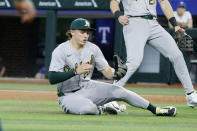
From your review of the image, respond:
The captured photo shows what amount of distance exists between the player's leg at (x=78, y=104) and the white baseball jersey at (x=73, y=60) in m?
0.12

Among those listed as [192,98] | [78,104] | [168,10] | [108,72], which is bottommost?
[192,98]

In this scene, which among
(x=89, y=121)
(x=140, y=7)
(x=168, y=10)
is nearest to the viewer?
(x=89, y=121)

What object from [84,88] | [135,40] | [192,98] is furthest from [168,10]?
[84,88]

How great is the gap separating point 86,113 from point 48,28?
28.4 feet

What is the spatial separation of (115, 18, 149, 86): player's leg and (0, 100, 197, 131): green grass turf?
0.61 meters

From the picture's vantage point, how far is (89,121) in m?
6.60

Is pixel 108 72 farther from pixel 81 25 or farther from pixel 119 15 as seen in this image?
pixel 119 15

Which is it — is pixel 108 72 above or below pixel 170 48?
below

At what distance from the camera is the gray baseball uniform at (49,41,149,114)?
7.20 meters

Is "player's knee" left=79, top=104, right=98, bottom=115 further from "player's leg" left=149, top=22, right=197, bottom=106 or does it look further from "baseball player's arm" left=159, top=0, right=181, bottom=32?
"baseball player's arm" left=159, top=0, right=181, bottom=32

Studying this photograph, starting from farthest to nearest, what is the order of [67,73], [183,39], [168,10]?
[183,39] < [168,10] < [67,73]

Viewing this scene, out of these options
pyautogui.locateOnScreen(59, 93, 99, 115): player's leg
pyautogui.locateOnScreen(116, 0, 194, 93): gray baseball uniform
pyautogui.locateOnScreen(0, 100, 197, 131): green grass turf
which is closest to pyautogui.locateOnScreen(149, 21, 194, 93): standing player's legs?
pyautogui.locateOnScreen(116, 0, 194, 93): gray baseball uniform

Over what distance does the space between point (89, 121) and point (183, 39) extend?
8.62 ft

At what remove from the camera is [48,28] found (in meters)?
15.8
